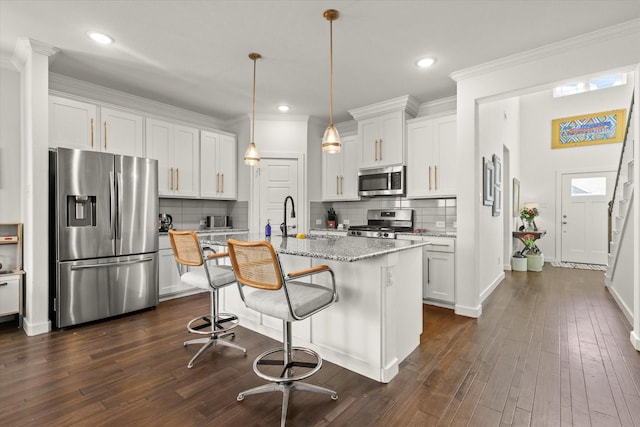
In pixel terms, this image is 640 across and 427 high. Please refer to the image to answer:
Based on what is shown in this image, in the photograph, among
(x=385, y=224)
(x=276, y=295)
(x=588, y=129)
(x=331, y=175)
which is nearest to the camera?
(x=276, y=295)

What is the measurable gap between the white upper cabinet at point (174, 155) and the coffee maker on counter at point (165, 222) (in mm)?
378

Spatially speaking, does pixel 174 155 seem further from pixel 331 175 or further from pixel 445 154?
pixel 445 154

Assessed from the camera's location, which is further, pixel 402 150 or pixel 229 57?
pixel 402 150

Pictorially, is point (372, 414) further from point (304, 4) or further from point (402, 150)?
point (402, 150)

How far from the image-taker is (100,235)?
3287mm

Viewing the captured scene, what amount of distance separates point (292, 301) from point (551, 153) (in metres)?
7.78

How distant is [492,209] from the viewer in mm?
4570

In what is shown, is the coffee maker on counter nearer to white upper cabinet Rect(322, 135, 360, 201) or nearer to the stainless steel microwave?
white upper cabinet Rect(322, 135, 360, 201)

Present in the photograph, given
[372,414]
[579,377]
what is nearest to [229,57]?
[372,414]

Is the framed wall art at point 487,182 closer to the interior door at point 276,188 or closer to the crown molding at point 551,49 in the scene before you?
the crown molding at point 551,49

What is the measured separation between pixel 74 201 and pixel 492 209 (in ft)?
17.1

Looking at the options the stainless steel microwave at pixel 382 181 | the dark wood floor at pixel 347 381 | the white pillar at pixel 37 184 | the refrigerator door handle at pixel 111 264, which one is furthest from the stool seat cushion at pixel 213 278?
the stainless steel microwave at pixel 382 181

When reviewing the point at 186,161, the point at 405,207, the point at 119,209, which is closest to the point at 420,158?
the point at 405,207

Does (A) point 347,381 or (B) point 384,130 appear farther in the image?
(B) point 384,130
